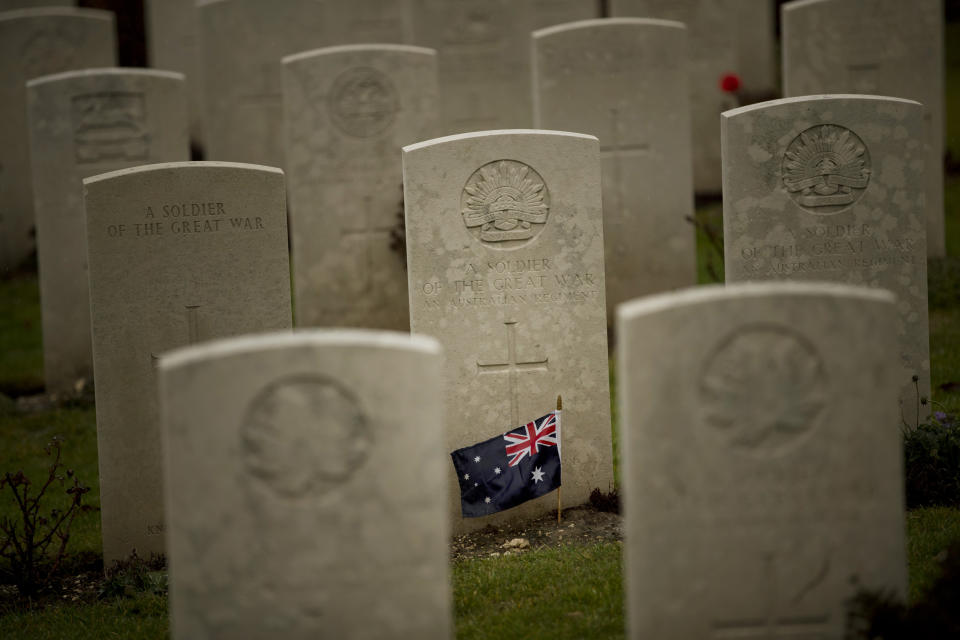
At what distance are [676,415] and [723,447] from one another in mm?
184

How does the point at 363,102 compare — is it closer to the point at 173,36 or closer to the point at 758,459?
the point at 758,459

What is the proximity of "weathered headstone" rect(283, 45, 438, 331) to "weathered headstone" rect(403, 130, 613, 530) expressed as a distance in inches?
128

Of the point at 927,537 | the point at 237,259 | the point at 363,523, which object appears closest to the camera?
the point at 363,523

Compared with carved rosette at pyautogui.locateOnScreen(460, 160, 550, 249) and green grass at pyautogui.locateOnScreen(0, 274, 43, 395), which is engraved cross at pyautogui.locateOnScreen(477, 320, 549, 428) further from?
green grass at pyautogui.locateOnScreen(0, 274, 43, 395)

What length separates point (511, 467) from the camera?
19.0 feet

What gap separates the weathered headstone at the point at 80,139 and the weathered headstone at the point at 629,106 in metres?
2.91

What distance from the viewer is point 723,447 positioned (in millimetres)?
3607

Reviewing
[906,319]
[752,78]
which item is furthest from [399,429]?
[752,78]

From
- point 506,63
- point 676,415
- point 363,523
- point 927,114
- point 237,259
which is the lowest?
point 363,523

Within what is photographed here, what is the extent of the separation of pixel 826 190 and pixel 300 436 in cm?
353

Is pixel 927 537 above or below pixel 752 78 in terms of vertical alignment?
below

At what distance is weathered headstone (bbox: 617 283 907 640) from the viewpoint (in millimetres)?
3574

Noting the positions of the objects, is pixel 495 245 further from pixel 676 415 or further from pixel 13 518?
pixel 13 518

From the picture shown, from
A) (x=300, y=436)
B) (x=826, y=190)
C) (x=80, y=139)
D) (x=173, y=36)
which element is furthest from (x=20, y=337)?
(x=300, y=436)
